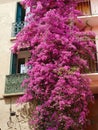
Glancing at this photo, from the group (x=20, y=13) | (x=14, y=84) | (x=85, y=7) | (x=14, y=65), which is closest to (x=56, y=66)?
(x=14, y=84)

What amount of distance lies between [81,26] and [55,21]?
178cm

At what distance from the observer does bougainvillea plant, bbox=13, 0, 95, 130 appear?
10.8 m

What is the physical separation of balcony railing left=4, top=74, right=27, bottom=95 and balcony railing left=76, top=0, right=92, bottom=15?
15.2 ft

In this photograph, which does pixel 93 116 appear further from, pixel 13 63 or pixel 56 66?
pixel 13 63

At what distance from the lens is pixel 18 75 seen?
13.0 m

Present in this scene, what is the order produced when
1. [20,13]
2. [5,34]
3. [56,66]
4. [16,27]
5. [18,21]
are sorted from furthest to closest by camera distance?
[20,13], [18,21], [16,27], [5,34], [56,66]

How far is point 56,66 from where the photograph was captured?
11.5m

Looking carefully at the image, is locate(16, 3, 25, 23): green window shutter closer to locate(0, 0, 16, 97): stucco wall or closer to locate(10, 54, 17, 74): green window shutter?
locate(0, 0, 16, 97): stucco wall

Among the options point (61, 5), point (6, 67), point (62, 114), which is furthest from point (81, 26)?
point (62, 114)

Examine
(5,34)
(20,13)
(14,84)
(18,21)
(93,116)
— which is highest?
(20,13)

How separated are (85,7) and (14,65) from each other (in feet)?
15.5

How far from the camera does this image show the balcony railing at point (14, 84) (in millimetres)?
12680

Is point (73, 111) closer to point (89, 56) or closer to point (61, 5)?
point (89, 56)

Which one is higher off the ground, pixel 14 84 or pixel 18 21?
pixel 18 21
